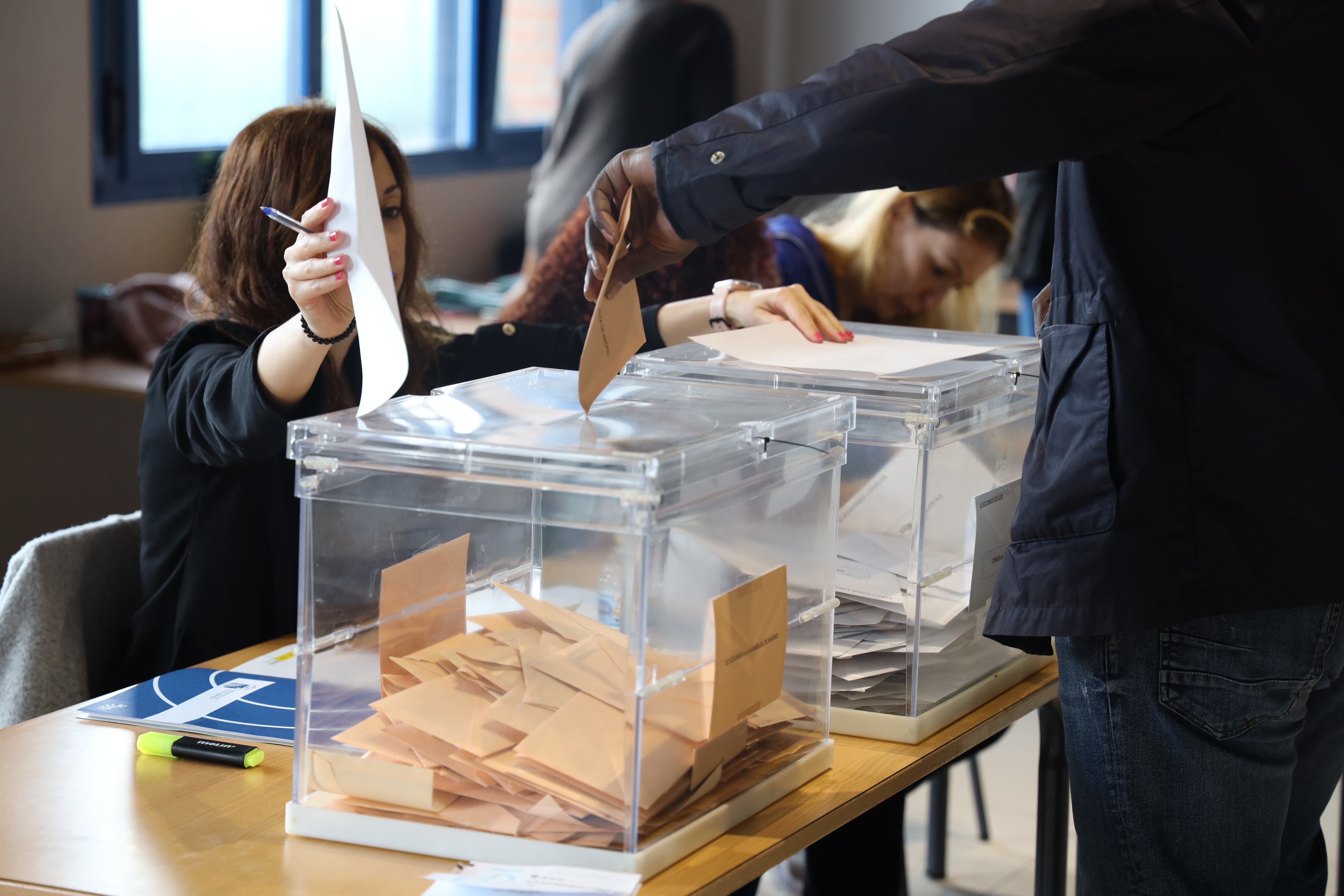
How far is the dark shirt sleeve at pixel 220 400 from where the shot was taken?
1.22 metres

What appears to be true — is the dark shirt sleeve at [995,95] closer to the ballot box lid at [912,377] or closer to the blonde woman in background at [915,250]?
the ballot box lid at [912,377]

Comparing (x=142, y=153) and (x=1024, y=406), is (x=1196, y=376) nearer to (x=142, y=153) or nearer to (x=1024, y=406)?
(x=1024, y=406)

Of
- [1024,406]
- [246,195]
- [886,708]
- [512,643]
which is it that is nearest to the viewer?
[512,643]

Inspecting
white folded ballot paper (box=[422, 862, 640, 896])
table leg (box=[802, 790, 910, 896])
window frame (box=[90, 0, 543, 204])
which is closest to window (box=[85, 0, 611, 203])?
window frame (box=[90, 0, 543, 204])

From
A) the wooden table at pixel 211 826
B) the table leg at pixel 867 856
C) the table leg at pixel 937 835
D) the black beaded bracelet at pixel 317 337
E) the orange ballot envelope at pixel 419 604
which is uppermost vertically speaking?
the black beaded bracelet at pixel 317 337

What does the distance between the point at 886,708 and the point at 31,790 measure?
629 millimetres

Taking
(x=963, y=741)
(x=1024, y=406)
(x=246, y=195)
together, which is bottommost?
(x=963, y=741)

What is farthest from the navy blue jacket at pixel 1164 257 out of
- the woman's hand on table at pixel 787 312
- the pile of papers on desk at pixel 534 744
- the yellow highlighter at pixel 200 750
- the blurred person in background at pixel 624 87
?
the blurred person in background at pixel 624 87

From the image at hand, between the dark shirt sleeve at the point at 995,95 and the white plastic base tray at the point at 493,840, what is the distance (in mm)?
401

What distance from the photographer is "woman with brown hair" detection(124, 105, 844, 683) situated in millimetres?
1345

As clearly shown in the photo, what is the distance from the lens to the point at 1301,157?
805 mm

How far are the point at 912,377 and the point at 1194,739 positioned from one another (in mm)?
362

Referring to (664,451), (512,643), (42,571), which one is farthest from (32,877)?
(42,571)

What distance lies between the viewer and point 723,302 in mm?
1458
